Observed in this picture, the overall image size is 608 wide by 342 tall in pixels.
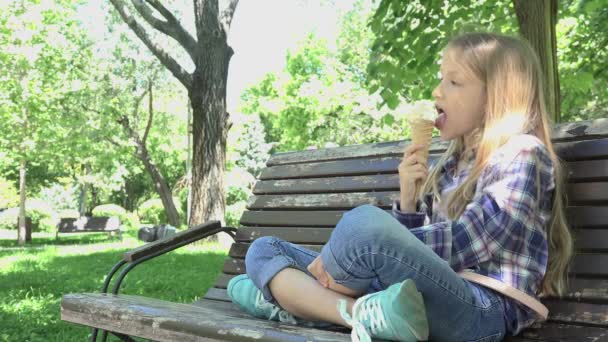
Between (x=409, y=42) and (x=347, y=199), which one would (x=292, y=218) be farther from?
(x=409, y=42)

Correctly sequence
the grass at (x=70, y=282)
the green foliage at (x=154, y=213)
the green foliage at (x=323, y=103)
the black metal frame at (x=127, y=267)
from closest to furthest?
the black metal frame at (x=127, y=267)
the grass at (x=70, y=282)
the green foliage at (x=323, y=103)
the green foliage at (x=154, y=213)

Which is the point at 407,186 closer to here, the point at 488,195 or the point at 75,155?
the point at 488,195

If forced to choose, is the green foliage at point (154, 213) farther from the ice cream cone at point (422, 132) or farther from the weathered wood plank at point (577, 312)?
the weathered wood plank at point (577, 312)

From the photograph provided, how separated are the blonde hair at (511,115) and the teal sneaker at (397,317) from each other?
0.55 m

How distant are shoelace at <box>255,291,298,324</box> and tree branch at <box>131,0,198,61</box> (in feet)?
27.8

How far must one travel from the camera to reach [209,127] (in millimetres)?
10305

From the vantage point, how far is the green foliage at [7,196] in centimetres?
3218

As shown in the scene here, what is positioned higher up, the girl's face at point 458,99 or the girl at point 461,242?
the girl's face at point 458,99

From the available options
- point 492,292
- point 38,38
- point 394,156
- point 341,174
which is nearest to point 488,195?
point 492,292

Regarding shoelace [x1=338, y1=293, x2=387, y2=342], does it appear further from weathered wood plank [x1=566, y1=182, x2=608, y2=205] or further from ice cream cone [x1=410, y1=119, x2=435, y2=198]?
weathered wood plank [x1=566, y1=182, x2=608, y2=205]

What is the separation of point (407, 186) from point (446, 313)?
2.11 ft

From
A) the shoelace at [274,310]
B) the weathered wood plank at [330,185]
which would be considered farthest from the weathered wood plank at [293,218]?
the shoelace at [274,310]

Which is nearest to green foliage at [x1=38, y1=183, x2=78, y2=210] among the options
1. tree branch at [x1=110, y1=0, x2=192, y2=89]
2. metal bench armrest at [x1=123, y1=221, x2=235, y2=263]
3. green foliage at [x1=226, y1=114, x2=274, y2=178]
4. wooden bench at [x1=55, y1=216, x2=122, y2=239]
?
green foliage at [x1=226, y1=114, x2=274, y2=178]

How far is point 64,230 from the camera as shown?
58.5 ft
